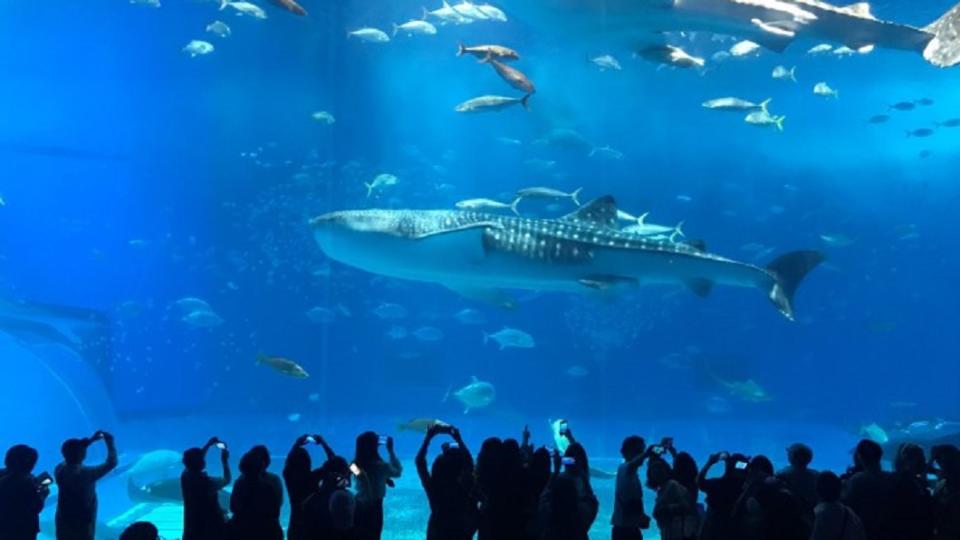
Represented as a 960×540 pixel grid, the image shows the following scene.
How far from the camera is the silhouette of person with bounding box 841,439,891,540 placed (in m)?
3.45

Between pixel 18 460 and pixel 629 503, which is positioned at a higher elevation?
pixel 18 460

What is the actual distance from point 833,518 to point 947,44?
2.10 meters

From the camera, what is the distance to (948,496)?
364cm

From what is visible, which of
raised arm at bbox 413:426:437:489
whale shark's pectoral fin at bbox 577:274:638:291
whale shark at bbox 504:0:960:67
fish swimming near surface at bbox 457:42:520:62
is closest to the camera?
raised arm at bbox 413:426:437:489

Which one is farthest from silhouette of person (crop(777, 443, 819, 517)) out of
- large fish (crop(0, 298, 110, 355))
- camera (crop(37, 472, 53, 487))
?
large fish (crop(0, 298, 110, 355))

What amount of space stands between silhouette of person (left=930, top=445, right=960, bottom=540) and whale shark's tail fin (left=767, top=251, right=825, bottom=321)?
2310 mm

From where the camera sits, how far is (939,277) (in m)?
40.2

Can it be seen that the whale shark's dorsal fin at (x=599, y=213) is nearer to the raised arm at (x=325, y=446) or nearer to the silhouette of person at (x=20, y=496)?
the raised arm at (x=325, y=446)

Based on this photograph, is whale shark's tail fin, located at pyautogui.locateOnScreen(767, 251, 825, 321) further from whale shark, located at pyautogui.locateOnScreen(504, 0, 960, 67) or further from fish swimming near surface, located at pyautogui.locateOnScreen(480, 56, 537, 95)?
fish swimming near surface, located at pyautogui.locateOnScreen(480, 56, 537, 95)

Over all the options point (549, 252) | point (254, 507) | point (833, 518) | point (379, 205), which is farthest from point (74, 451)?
point (379, 205)

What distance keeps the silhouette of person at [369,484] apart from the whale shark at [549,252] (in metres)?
2.83

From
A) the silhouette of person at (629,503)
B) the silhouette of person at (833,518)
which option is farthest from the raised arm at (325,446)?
the silhouette of person at (833,518)

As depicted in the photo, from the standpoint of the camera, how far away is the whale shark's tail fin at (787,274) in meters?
6.00

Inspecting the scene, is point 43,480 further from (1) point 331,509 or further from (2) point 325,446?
(1) point 331,509
